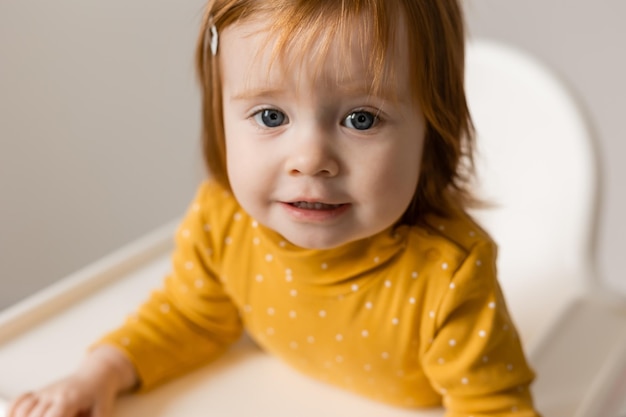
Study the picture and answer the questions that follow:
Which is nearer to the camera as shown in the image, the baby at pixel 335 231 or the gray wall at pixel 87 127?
A: the baby at pixel 335 231

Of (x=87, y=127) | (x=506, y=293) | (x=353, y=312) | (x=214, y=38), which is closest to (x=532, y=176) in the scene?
(x=506, y=293)

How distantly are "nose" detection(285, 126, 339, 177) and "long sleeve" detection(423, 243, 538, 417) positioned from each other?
0.43ft

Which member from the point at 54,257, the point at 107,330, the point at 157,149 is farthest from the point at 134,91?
the point at 107,330

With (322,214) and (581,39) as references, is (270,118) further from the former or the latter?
(581,39)

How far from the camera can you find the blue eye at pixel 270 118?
1.93ft

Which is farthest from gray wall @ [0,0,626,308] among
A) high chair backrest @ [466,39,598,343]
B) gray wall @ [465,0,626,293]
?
high chair backrest @ [466,39,598,343]

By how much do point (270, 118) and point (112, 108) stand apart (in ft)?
2.72

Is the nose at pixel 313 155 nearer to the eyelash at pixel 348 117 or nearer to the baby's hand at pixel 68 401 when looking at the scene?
the eyelash at pixel 348 117

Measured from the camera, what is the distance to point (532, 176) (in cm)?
96

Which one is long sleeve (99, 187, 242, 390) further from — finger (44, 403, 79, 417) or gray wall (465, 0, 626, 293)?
gray wall (465, 0, 626, 293)

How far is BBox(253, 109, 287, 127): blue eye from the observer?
0.59m

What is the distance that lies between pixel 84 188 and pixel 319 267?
771mm

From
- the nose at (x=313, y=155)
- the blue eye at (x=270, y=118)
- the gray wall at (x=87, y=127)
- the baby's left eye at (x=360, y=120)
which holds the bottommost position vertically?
the gray wall at (x=87, y=127)

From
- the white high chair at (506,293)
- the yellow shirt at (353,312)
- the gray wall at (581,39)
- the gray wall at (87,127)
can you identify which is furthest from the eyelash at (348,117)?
the gray wall at (581,39)
